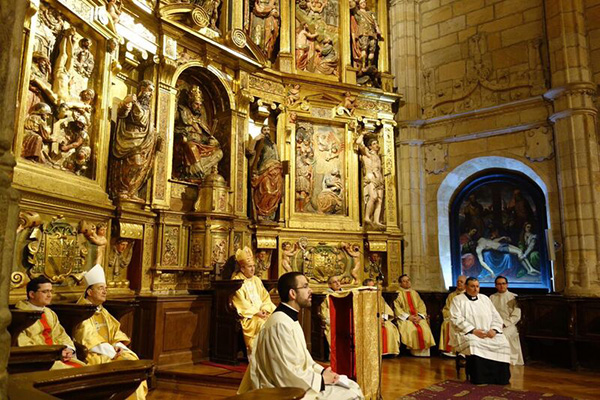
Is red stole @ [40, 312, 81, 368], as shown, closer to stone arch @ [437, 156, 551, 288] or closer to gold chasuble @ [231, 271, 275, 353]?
gold chasuble @ [231, 271, 275, 353]

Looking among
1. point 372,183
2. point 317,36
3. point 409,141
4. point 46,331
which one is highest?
point 317,36

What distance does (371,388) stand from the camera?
17.4 feet

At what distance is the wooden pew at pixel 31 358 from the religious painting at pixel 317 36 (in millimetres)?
8361

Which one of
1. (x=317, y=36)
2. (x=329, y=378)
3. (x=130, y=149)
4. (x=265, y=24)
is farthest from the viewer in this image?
(x=317, y=36)

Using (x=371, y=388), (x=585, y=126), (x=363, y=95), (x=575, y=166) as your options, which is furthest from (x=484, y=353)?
(x=363, y=95)

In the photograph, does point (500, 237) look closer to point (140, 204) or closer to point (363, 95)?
point (363, 95)

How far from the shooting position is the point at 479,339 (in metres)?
6.68

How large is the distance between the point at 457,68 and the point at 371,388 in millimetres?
8245

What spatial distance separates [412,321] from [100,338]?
20.2ft

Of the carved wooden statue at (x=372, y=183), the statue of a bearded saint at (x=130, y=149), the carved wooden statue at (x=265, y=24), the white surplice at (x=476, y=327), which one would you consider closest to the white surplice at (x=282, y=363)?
the white surplice at (x=476, y=327)

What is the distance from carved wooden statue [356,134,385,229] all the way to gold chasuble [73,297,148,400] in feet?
20.7

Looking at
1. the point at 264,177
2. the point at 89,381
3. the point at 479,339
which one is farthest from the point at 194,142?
the point at 89,381

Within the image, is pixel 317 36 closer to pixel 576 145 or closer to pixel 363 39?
pixel 363 39

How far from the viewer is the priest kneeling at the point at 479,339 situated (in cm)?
659
